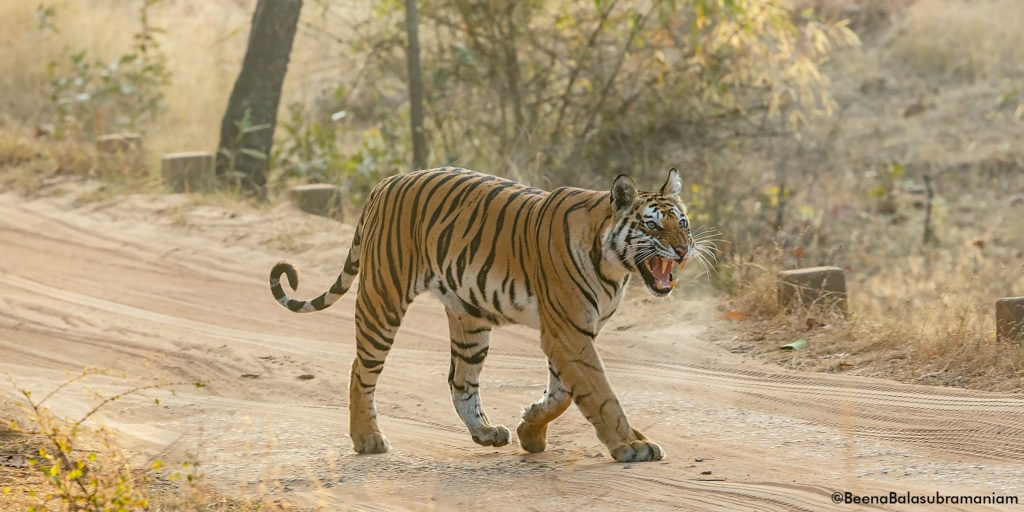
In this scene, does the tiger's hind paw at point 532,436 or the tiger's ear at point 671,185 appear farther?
the tiger's hind paw at point 532,436

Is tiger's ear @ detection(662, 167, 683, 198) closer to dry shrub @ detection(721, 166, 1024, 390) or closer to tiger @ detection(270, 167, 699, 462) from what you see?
tiger @ detection(270, 167, 699, 462)

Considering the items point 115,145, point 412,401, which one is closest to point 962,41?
point 115,145

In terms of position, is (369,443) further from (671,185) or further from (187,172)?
(187,172)

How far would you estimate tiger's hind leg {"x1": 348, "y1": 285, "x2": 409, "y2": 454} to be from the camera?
6465 millimetres

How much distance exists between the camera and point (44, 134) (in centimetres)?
1427

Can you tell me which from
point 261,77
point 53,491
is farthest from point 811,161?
point 53,491

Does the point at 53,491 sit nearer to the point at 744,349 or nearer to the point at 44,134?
the point at 744,349

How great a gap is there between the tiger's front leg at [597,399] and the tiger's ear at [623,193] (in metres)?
0.59

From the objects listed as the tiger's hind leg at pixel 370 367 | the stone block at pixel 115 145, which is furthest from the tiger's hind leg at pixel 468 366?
the stone block at pixel 115 145

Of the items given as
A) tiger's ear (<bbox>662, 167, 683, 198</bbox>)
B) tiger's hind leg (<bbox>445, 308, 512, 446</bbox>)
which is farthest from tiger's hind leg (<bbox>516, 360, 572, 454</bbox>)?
tiger's ear (<bbox>662, 167, 683, 198</bbox>)

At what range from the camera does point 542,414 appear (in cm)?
624

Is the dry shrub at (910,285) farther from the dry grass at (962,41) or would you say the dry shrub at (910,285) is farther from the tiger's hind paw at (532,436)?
the dry grass at (962,41)

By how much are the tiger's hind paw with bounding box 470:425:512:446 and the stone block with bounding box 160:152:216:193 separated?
22.0 feet

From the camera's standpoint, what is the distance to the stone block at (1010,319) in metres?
7.53
